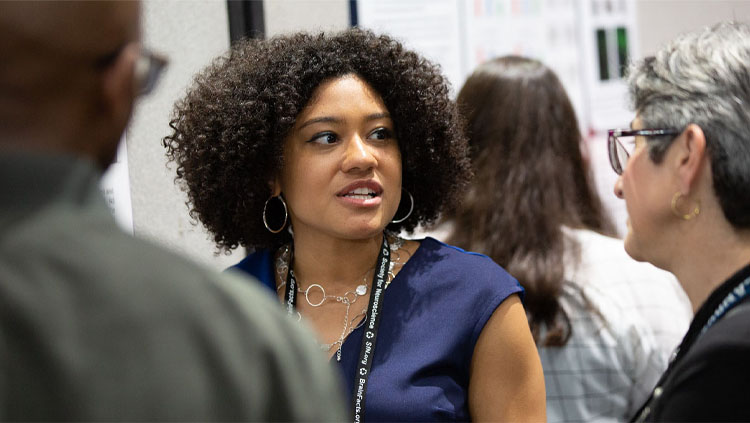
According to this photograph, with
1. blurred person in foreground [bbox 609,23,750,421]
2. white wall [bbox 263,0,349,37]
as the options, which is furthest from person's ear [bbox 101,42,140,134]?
white wall [bbox 263,0,349,37]

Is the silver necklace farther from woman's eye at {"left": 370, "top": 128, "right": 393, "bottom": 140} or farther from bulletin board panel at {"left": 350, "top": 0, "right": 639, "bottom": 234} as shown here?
bulletin board panel at {"left": 350, "top": 0, "right": 639, "bottom": 234}

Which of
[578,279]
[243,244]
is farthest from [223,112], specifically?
[578,279]

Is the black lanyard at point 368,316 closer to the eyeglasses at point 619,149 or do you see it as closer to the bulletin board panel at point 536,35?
the eyeglasses at point 619,149

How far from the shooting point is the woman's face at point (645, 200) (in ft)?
4.39

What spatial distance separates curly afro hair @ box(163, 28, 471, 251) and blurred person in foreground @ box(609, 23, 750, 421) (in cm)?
63

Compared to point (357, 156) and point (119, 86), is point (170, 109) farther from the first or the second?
point (119, 86)

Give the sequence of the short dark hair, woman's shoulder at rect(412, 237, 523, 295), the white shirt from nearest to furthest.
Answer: woman's shoulder at rect(412, 237, 523, 295) < the white shirt < the short dark hair

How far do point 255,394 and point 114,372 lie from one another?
11cm

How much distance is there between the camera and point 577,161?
2.40 metres

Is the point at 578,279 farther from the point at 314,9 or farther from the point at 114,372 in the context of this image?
the point at 114,372

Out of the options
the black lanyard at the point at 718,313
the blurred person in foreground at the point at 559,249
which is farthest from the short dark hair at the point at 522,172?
the black lanyard at the point at 718,313

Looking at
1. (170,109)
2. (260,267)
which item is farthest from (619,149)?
(170,109)

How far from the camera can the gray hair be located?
1240mm

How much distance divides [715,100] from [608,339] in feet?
3.29
